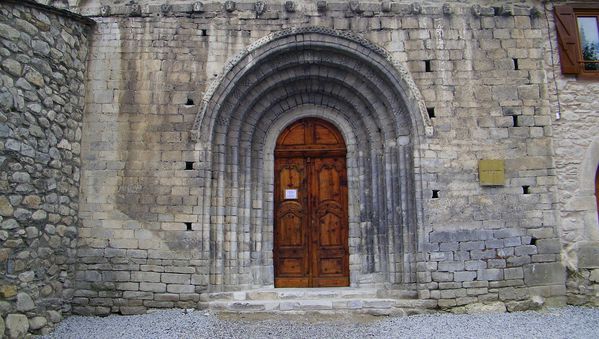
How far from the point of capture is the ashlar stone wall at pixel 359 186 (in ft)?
20.7

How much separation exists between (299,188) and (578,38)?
16.8 feet

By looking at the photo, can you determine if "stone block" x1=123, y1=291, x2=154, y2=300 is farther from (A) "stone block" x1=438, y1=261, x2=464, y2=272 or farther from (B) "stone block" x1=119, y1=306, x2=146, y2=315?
(A) "stone block" x1=438, y1=261, x2=464, y2=272

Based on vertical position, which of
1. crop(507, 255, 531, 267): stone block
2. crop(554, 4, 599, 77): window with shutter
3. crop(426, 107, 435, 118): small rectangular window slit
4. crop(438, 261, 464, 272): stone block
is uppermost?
crop(554, 4, 599, 77): window with shutter

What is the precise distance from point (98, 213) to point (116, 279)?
1026 mm

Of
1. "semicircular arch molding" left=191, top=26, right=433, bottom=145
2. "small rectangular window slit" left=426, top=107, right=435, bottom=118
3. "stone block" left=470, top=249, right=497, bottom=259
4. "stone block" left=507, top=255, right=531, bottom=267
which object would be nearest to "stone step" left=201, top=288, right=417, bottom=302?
"stone block" left=470, top=249, right=497, bottom=259

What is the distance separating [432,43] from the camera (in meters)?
6.88

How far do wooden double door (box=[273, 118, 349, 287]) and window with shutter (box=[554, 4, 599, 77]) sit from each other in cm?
383

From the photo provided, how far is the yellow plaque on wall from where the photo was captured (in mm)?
6491

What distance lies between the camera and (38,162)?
5.73 meters

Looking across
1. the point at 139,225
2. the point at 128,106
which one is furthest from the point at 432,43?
the point at 139,225

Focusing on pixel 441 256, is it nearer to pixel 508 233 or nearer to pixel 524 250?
pixel 508 233

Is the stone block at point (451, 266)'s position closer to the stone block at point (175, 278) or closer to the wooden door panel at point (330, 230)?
the wooden door panel at point (330, 230)

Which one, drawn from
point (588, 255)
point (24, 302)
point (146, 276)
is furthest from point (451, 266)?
point (24, 302)

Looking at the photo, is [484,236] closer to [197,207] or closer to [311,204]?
[311,204]
